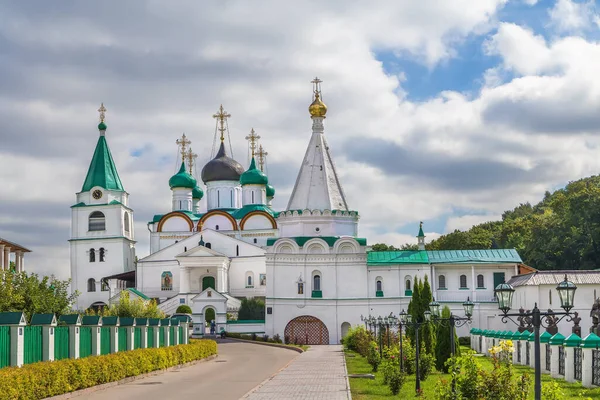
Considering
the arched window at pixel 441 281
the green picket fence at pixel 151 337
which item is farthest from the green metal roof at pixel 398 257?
the green picket fence at pixel 151 337

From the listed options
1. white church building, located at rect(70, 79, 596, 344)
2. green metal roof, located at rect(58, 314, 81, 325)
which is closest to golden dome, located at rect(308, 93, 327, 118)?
white church building, located at rect(70, 79, 596, 344)

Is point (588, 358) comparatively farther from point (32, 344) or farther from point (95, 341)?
point (95, 341)

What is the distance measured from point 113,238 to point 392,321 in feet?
102

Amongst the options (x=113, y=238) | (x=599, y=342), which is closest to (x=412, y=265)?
(x=113, y=238)

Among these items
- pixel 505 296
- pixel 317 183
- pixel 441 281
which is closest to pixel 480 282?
pixel 441 281

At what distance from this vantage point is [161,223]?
62750mm

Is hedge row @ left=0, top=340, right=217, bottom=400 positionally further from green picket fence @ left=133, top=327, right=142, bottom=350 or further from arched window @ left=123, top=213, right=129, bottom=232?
arched window @ left=123, top=213, right=129, bottom=232

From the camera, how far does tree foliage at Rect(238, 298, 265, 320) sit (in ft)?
165

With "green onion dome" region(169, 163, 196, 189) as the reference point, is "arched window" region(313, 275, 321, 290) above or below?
below

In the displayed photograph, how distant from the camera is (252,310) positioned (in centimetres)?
5069

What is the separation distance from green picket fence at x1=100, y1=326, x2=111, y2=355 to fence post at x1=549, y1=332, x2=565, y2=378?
1043 cm

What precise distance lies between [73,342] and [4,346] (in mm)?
3275

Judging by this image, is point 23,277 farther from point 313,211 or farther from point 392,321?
point 313,211

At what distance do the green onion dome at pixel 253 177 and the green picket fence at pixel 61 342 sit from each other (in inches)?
1640
